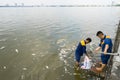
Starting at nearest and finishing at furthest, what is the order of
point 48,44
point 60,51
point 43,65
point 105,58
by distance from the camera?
point 105,58 < point 43,65 < point 60,51 < point 48,44

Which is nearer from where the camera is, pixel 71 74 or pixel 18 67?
pixel 71 74

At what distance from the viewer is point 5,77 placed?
7207 mm

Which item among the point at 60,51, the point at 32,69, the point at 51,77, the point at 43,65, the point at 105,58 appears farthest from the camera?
the point at 60,51

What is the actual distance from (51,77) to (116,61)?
3605mm

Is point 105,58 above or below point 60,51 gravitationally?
above

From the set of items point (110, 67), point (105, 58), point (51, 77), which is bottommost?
point (51, 77)

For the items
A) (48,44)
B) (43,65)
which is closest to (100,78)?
(43,65)

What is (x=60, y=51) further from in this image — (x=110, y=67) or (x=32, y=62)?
(x=110, y=67)

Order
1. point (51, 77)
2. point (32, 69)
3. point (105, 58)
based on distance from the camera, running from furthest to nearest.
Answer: point (32, 69), point (51, 77), point (105, 58)

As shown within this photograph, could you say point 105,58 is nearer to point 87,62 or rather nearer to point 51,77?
point 87,62

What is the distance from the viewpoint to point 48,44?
12.8 meters

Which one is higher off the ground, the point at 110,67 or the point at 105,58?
the point at 105,58

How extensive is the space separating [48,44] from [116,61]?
734 cm

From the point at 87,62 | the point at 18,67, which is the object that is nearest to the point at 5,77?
the point at 18,67
